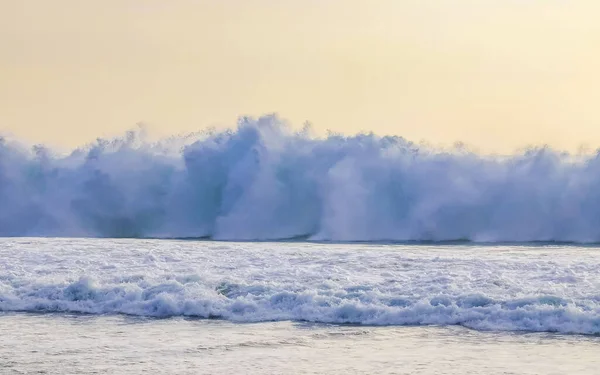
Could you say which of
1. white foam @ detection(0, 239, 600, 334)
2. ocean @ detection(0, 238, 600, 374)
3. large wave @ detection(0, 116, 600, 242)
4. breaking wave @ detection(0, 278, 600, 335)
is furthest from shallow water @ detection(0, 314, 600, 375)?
large wave @ detection(0, 116, 600, 242)

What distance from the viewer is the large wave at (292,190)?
27.7 meters

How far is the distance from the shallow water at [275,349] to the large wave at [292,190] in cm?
1504

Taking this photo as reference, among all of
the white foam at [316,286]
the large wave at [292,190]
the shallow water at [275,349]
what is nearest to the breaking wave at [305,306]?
the white foam at [316,286]

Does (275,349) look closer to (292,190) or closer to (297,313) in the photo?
(297,313)

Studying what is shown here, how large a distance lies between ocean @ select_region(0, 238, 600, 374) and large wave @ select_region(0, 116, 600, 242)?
10.5 meters

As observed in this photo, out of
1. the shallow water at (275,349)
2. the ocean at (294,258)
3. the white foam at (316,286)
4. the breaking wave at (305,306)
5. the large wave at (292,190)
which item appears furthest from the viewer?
the large wave at (292,190)

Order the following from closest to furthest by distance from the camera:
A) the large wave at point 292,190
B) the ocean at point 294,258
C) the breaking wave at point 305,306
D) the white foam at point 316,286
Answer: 1. the ocean at point 294,258
2. the breaking wave at point 305,306
3. the white foam at point 316,286
4. the large wave at point 292,190

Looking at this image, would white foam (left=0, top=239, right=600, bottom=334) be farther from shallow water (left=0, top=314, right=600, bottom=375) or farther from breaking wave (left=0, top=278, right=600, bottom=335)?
shallow water (left=0, top=314, right=600, bottom=375)

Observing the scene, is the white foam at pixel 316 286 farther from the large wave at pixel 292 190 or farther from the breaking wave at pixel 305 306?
the large wave at pixel 292 190

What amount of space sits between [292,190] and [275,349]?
20.1m

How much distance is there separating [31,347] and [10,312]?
3.03 meters

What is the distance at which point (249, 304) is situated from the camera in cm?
1283

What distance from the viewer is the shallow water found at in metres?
9.30

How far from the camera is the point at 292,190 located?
30.3m
